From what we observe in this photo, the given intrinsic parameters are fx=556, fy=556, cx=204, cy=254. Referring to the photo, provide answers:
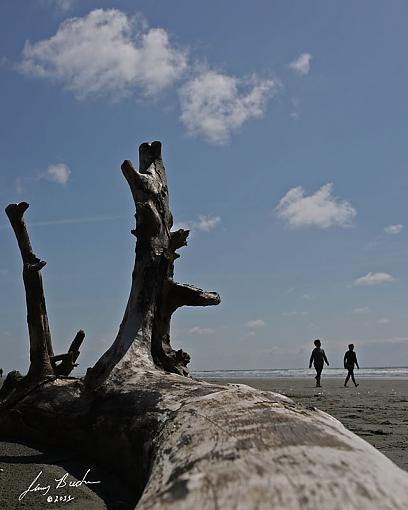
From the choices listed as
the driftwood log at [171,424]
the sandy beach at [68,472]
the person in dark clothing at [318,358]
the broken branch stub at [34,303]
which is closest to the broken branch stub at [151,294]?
the driftwood log at [171,424]

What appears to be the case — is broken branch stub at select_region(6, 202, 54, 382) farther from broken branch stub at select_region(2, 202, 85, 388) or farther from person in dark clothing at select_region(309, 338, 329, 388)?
person in dark clothing at select_region(309, 338, 329, 388)

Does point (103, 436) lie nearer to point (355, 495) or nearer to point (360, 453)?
point (360, 453)

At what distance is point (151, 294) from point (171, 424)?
2343mm

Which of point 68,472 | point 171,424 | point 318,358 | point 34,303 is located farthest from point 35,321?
point 318,358

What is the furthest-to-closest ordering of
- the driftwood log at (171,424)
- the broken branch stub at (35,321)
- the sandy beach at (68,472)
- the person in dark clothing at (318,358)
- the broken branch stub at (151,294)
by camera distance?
1. the person in dark clothing at (318,358)
2. the broken branch stub at (35,321)
3. the broken branch stub at (151,294)
4. the sandy beach at (68,472)
5. the driftwood log at (171,424)

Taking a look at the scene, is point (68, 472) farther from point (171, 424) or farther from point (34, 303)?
point (34, 303)

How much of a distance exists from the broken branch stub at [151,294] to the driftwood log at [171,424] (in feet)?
0.04

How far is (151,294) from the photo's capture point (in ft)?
17.1

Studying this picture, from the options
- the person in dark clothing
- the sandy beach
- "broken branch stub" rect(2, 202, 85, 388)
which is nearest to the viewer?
the sandy beach

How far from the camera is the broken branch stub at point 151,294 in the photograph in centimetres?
467

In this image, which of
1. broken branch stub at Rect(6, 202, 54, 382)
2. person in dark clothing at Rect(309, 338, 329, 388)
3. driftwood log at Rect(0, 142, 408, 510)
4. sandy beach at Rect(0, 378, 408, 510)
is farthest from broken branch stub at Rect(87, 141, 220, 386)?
person in dark clothing at Rect(309, 338, 329, 388)

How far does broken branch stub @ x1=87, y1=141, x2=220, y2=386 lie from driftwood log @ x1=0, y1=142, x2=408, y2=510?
12 mm

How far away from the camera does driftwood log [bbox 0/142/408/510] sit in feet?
5.96

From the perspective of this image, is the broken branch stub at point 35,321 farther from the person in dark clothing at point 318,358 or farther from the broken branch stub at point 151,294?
the person in dark clothing at point 318,358
